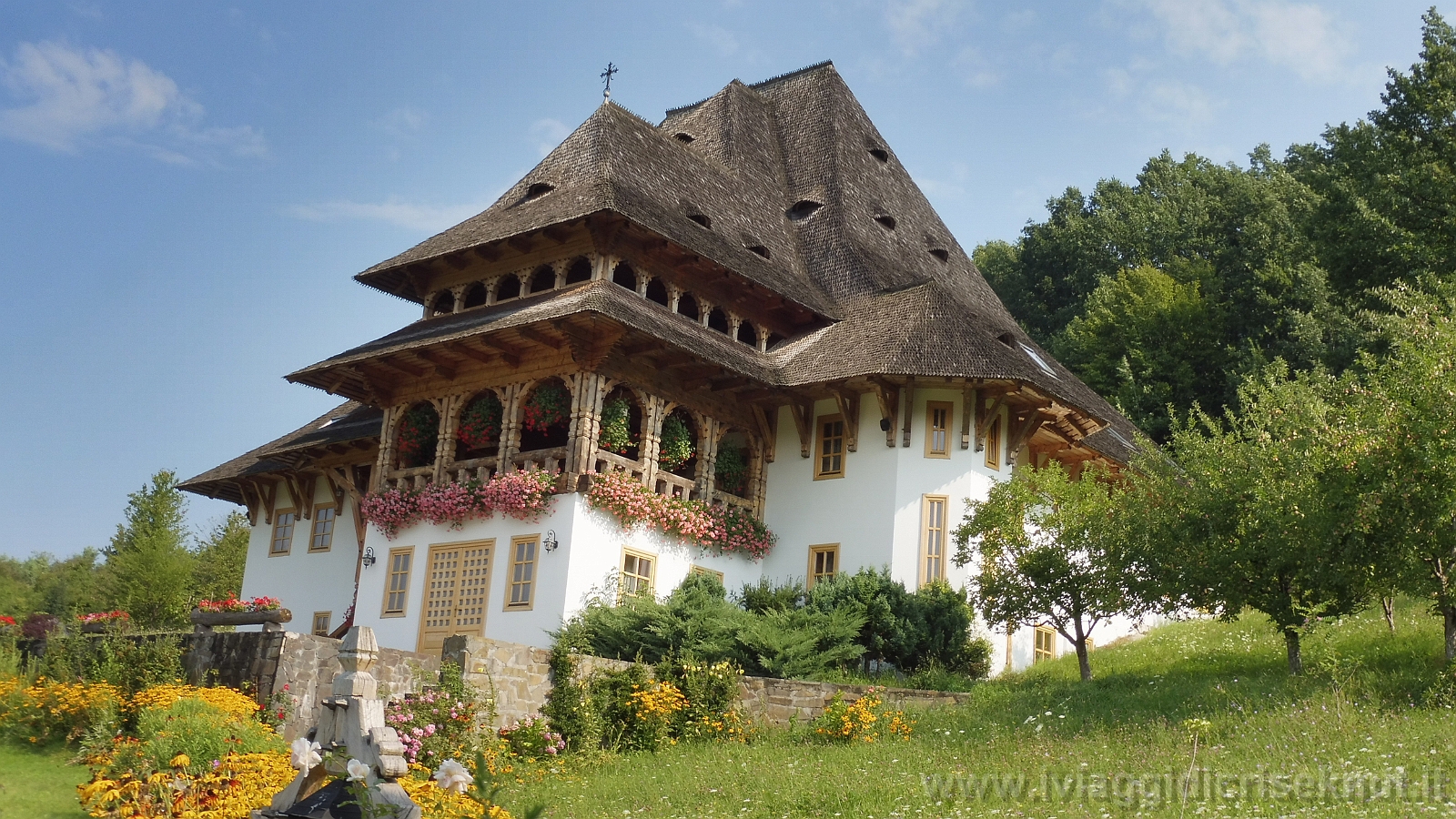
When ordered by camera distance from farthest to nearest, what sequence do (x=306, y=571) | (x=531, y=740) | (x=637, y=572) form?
→ 1. (x=306, y=571)
2. (x=637, y=572)
3. (x=531, y=740)

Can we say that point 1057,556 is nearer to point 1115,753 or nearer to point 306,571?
point 1115,753

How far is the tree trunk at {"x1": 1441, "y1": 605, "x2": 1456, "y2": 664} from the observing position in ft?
47.1

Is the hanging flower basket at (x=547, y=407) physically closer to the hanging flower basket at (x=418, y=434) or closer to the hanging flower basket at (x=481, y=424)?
the hanging flower basket at (x=481, y=424)

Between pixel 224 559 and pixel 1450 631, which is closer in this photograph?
pixel 1450 631

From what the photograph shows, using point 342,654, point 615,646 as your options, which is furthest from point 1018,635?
point 342,654

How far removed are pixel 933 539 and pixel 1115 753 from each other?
32.4 feet

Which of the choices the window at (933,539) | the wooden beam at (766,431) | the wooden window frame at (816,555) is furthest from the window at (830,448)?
the window at (933,539)

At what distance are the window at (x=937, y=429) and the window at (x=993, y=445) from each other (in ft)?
2.35

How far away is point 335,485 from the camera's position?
94.2 ft

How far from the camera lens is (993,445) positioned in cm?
2359

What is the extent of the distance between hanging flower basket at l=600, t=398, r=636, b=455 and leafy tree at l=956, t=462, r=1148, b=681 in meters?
5.65

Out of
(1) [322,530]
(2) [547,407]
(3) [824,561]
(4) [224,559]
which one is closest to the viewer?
(2) [547,407]

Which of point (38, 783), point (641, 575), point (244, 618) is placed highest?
point (641, 575)

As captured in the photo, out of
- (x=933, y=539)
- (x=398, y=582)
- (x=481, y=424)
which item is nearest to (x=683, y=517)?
(x=481, y=424)
